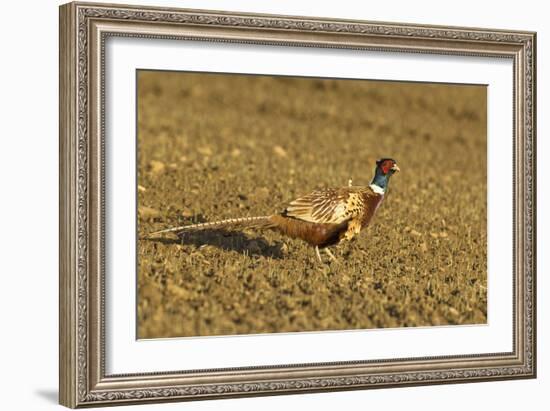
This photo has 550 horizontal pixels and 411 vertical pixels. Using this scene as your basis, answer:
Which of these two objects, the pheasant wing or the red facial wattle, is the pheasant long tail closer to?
the pheasant wing

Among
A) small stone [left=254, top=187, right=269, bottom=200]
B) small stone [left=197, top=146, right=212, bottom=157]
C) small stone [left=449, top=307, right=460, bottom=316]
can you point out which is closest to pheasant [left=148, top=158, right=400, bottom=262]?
small stone [left=254, top=187, right=269, bottom=200]

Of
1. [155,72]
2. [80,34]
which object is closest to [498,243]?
[155,72]

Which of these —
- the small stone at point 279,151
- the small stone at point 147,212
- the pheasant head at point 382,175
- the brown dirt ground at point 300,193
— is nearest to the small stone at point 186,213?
the brown dirt ground at point 300,193

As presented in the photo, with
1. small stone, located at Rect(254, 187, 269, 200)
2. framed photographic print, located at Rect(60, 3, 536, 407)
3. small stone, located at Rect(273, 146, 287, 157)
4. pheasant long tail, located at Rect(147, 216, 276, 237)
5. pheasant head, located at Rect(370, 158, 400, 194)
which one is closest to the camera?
framed photographic print, located at Rect(60, 3, 536, 407)

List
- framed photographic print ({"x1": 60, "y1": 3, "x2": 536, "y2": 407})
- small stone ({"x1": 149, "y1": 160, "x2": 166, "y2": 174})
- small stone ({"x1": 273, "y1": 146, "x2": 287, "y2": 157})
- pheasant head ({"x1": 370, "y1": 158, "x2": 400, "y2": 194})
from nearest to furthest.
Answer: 1. framed photographic print ({"x1": 60, "y1": 3, "x2": 536, "y2": 407})
2. small stone ({"x1": 149, "y1": 160, "x2": 166, "y2": 174})
3. pheasant head ({"x1": 370, "y1": 158, "x2": 400, "y2": 194})
4. small stone ({"x1": 273, "y1": 146, "x2": 287, "y2": 157})

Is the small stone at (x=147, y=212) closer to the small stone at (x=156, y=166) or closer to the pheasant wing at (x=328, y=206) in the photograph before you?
the small stone at (x=156, y=166)

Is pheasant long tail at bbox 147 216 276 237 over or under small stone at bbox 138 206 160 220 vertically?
under
